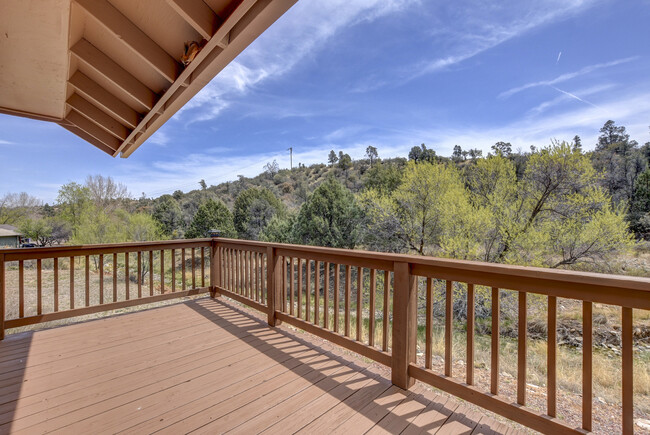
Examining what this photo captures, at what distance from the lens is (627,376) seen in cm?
119

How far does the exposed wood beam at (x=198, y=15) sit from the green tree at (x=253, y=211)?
17632mm

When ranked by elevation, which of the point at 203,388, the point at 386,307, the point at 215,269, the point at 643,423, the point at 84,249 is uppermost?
the point at 84,249

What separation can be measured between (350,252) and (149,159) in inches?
1515

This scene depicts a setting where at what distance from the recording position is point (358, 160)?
3475 centimetres

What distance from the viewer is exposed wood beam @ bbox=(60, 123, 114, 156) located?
3719mm

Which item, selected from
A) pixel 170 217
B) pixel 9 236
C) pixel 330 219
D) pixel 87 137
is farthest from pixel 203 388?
pixel 9 236

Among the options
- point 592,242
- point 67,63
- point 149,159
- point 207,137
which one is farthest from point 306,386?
point 149,159

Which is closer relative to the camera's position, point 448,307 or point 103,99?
point 448,307

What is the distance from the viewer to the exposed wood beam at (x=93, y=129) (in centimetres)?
353

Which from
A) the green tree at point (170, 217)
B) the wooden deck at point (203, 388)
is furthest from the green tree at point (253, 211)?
the wooden deck at point (203, 388)

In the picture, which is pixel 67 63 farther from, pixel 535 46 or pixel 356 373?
pixel 535 46

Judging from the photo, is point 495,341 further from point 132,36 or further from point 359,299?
point 132,36

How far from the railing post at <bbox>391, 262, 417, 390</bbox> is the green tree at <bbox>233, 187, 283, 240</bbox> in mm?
17534

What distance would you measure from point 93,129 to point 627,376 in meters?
5.40
